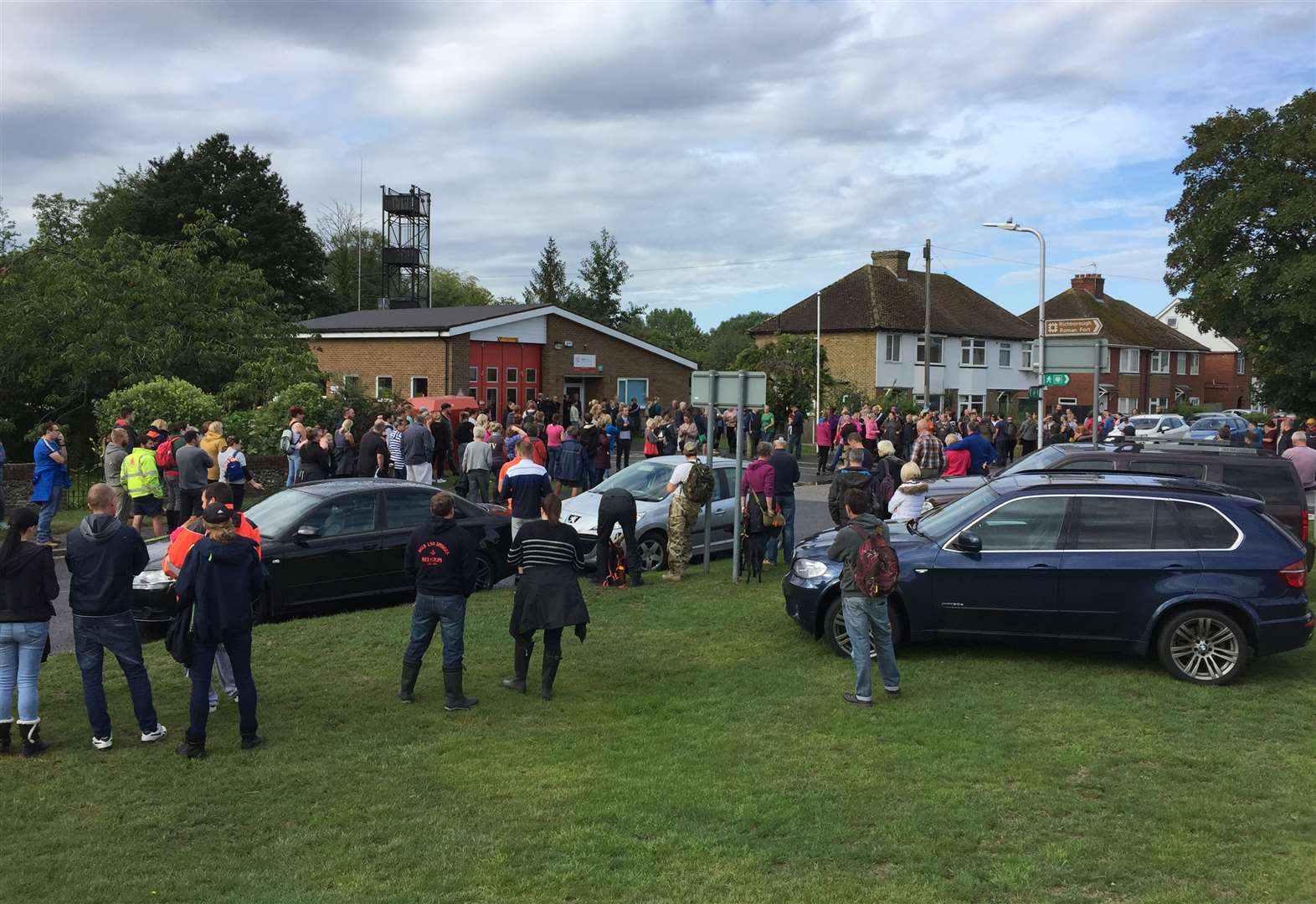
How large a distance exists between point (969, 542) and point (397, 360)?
2744 cm

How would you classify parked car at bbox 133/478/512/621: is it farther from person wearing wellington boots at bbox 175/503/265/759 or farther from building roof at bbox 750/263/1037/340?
building roof at bbox 750/263/1037/340

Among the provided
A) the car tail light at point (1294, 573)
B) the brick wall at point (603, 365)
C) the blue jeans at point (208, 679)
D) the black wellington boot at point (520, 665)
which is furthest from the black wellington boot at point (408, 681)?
the brick wall at point (603, 365)

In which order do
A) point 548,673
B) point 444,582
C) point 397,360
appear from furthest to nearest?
point 397,360, point 548,673, point 444,582

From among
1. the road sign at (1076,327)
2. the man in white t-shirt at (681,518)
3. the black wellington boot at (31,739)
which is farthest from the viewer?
the road sign at (1076,327)

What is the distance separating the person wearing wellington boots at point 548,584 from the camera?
8141mm

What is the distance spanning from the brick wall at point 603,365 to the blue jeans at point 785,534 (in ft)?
73.2

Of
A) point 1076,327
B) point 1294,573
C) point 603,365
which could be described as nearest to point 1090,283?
point 603,365

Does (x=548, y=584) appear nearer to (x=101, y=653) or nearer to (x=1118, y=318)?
(x=101, y=653)

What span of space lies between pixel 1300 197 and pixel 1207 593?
31463 mm

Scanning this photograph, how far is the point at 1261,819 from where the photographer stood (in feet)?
19.9

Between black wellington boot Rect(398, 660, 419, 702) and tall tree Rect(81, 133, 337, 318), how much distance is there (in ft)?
140

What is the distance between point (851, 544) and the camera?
26.6ft

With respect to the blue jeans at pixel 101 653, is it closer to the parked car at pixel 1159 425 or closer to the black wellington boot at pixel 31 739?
the black wellington boot at pixel 31 739

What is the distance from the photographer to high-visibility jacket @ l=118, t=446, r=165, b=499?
47.4 ft
